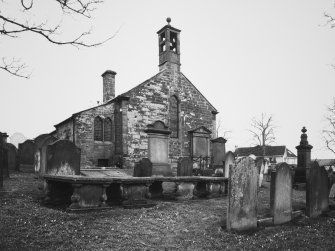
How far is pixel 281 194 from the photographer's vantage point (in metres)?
6.45

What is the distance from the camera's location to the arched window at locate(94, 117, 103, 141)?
58.8 feet

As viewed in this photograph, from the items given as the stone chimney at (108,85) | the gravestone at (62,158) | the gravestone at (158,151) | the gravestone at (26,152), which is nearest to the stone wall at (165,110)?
the stone chimney at (108,85)

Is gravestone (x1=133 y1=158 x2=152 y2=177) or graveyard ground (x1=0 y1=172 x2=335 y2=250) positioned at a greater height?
gravestone (x1=133 y1=158 x2=152 y2=177)

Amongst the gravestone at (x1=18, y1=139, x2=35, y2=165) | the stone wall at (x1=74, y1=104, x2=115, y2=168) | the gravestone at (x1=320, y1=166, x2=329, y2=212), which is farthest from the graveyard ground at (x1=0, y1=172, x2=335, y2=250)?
the stone wall at (x1=74, y1=104, x2=115, y2=168)

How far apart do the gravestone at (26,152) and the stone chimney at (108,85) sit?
25.4 ft

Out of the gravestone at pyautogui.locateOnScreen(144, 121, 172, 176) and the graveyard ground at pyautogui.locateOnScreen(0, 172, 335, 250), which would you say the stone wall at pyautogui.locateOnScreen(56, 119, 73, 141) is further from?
the graveyard ground at pyautogui.locateOnScreen(0, 172, 335, 250)

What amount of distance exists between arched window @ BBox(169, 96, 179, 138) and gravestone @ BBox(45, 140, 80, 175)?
12.4m

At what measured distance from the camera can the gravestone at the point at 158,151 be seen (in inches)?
475

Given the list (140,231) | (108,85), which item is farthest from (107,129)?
(140,231)

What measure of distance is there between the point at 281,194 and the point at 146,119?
13.3m

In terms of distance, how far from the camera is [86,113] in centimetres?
1731

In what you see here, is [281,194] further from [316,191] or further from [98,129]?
[98,129]

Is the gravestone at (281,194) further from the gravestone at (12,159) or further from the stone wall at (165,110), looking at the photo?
the gravestone at (12,159)

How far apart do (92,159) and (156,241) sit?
1340cm
